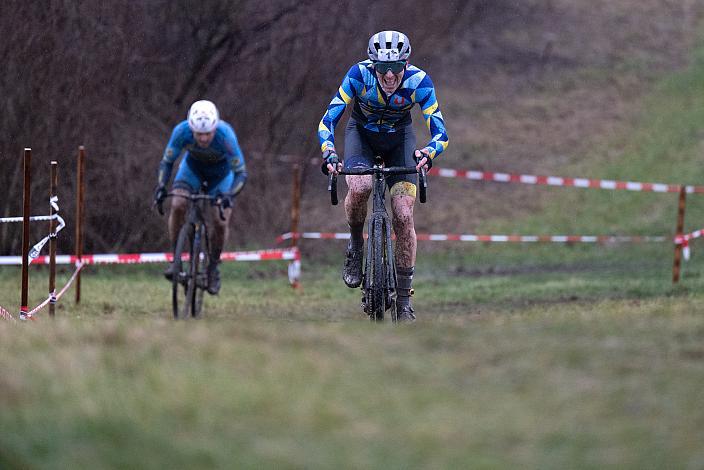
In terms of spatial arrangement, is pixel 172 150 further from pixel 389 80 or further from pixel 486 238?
pixel 486 238

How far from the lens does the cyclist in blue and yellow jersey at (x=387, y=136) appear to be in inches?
369

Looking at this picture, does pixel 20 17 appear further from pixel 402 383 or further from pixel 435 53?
pixel 435 53

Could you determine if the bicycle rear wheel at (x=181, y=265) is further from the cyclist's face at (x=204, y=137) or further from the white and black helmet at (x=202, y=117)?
the white and black helmet at (x=202, y=117)

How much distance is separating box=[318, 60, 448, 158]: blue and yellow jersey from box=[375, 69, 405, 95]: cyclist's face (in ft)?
0.15

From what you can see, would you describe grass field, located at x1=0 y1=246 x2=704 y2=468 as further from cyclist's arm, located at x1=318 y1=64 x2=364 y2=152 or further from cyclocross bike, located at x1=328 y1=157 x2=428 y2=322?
cyclist's arm, located at x1=318 y1=64 x2=364 y2=152

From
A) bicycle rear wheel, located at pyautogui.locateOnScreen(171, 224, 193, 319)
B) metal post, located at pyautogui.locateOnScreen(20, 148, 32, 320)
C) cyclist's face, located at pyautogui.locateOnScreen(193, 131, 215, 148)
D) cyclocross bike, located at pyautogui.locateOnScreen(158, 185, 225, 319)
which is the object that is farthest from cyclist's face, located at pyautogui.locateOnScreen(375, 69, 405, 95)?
metal post, located at pyautogui.locateOnScreen(20, 148, 32, 320)

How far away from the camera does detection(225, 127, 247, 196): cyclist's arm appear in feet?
36.8

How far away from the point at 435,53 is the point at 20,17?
43.9 feet

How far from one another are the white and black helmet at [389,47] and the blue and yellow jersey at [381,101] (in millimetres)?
207

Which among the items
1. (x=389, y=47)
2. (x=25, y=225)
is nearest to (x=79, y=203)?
(x=25, y=225)

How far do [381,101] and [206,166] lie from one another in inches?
96.7

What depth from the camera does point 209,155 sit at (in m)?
11.3

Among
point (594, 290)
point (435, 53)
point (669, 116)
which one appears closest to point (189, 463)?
point (594, 290)

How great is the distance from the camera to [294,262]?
1543 centimetres
